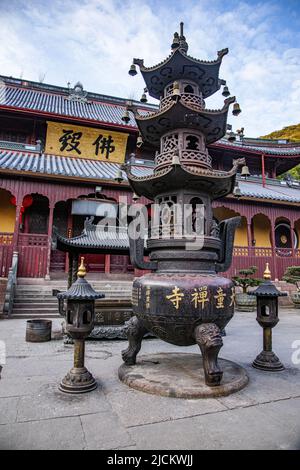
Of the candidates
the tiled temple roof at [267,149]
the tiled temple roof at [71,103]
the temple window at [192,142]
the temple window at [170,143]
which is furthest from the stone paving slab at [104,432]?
the tiled temple roof at [267,149]

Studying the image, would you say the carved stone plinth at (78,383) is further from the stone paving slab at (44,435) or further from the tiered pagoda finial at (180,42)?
the tiered pagoda finial at (180,42)

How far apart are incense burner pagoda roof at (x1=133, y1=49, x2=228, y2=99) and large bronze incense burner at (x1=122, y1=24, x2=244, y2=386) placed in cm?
2

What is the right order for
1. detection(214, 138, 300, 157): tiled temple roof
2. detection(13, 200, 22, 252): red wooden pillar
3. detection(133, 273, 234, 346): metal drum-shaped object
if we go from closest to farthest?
detection(133, 273, 234, 346): metal drum-shaped object
detection(13, 200, 22, 252): red wooden pillar
detection(214, 138, 300, 157): tiled temple roof

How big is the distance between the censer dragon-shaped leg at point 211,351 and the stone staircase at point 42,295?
16.8ft

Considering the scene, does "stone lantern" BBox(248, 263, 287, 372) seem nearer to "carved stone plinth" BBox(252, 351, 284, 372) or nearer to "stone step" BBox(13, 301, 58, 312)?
"carved stone plinth" BBox(252, 351, 284, 372)

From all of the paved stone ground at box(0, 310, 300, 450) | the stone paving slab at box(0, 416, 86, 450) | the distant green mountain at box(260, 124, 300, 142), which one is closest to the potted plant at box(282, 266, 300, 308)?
the paved stone ground at box(0, 310, 300, 450)

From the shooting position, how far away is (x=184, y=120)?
511cm

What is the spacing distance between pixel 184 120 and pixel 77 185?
9561mm

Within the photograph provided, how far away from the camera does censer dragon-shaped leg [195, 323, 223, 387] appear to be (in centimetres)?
380

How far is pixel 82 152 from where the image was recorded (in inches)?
650

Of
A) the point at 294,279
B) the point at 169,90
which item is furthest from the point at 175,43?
the point at 294,279
